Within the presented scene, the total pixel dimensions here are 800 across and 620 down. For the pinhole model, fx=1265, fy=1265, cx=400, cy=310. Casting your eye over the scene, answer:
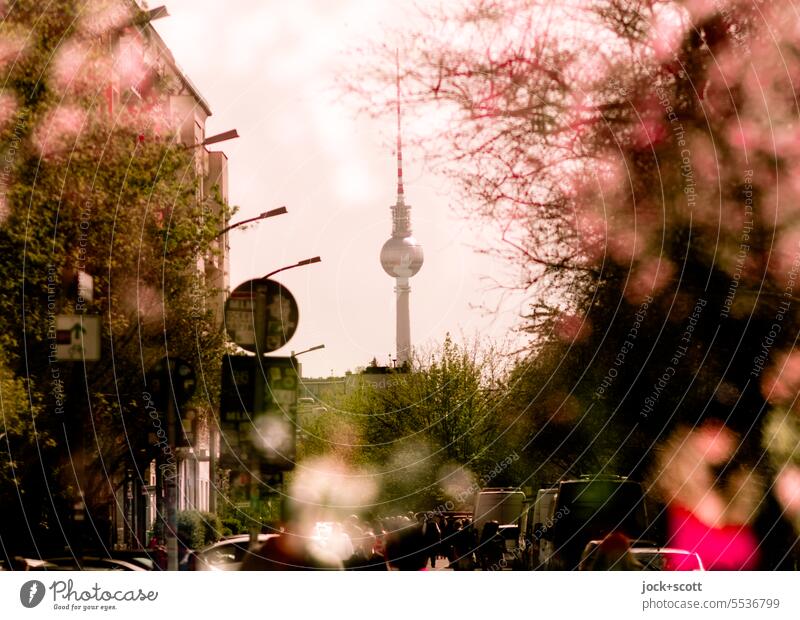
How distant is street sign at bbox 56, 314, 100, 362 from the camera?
16.4m

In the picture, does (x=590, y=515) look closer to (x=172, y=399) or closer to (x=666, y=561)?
(x=666, y=561)

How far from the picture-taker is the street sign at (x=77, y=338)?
16359 millimetres

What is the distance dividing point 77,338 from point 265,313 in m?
3.58

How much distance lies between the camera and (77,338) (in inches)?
677

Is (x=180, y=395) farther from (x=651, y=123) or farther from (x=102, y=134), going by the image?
(x=102, y=134)

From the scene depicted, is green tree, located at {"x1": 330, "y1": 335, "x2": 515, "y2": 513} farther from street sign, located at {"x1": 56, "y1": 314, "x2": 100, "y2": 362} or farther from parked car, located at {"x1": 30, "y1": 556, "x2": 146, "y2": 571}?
parked car, located at {"x1": 30, "y1": 556, "x2": 146, "y2": 571}

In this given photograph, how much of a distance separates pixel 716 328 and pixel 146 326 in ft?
53.0

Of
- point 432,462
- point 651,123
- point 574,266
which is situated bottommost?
point 432,462

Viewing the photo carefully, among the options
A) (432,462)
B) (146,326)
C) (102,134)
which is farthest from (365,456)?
(102,134)

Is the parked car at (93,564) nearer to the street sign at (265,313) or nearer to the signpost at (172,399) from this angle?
the signpost at (172,399)

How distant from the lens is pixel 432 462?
58.3 m

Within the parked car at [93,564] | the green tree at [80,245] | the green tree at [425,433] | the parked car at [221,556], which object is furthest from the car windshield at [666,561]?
the green tree at [425,433]
